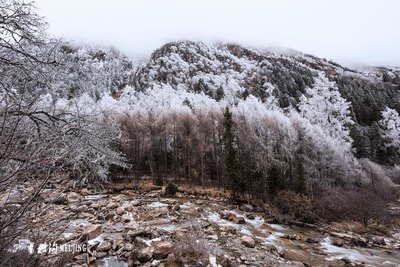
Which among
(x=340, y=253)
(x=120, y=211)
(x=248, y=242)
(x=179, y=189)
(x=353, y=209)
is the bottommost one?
(x=179, y=189)

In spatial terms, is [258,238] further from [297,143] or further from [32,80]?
[297,143]

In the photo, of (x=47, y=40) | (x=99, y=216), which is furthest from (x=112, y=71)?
(x=47, y=40)

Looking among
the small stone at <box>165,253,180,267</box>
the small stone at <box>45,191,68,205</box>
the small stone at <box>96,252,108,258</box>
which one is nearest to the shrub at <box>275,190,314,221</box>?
the small stone at <box>165,253,180,267</box>

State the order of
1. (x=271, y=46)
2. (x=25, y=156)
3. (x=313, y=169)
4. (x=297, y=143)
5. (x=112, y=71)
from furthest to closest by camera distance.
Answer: (x=271, y=46) → (x=112, y=71) → (x=297, y=143) → (x=313, y=169) → (x=25, y=156)

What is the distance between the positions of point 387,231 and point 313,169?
2106 centimetres

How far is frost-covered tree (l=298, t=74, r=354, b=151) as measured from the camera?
69.0 metres

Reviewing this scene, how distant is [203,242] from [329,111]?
8023 centimetres

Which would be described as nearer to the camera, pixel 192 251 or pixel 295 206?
pixel 192 251

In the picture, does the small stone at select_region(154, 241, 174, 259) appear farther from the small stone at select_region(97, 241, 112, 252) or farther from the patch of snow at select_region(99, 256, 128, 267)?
the small stone at select_region(97, 241, 112, 252)

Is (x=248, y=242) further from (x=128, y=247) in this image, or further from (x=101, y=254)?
(x=101, y=254)

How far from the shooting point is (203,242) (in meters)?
12.7

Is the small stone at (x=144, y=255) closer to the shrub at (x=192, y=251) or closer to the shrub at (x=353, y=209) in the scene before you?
the shrub at (x=192, y=251)

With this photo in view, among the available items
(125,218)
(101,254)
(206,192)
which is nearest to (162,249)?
(101,254)

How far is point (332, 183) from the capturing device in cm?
4566
